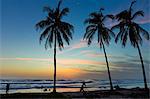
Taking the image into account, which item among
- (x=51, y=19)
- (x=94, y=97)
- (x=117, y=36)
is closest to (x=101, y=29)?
(x=117, y=36)

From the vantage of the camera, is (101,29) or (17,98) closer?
(17,98)

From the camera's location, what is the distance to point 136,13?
31156 mm

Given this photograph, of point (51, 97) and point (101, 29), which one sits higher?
point (101, 29)

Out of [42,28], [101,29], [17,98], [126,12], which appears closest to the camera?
[17,98]

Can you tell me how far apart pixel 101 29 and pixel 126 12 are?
4519 millimetres

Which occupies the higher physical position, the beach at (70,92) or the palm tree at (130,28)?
the palm tree at (130,28)

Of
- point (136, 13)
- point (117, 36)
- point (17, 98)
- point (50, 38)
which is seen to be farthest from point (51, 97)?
point (136, 13)

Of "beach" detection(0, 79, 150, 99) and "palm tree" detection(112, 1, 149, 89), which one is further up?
"palm tree" detection(112, 1, 149, 89)

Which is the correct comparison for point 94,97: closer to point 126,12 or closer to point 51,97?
point 51,97

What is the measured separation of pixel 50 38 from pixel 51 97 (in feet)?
28.2

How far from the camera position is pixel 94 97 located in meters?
23.8

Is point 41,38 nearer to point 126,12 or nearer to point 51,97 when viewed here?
point 51,97

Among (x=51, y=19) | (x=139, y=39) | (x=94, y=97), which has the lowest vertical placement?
(x=94, y=97)

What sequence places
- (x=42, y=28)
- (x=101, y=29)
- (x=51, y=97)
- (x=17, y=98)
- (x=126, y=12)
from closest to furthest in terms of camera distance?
(x=17, y=98) < (x=51, y=97) < (x=42, y=28) < (x=126, y=12) < (x=101, y=29)
